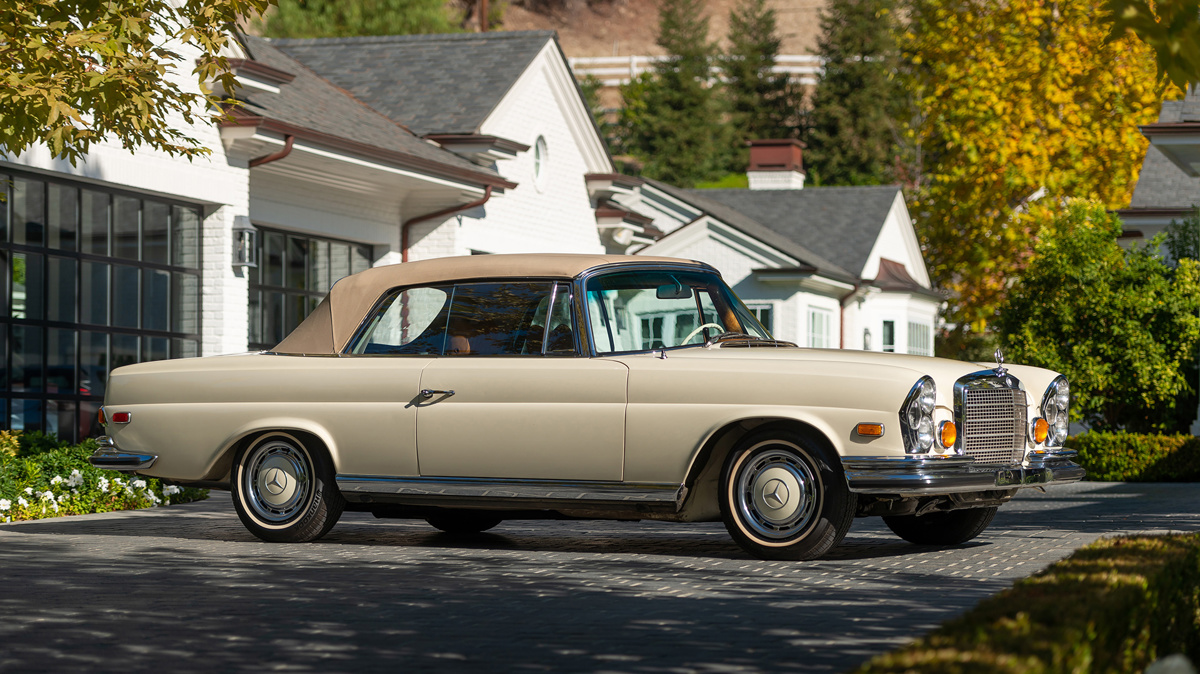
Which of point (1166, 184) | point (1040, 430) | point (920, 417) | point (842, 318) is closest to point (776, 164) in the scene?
point (842, 318)

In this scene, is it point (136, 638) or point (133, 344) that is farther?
point (133, 344)

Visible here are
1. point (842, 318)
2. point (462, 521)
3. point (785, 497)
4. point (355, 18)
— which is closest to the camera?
point (785, 497)

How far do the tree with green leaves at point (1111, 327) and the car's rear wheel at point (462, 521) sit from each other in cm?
1148

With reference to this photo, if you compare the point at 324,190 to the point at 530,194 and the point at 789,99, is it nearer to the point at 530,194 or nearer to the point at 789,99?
the point at 530,194

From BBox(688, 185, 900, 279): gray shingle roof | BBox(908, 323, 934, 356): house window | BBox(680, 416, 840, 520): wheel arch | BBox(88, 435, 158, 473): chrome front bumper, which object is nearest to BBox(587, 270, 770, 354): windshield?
BBox(680, 416, 840, 520): wheel arch

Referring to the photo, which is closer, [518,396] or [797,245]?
[518,396]

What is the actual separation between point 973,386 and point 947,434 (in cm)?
40

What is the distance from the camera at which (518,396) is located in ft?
28.6

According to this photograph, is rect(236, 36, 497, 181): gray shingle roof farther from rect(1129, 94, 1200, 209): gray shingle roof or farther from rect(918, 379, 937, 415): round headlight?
rect(1129, 94, 1200, 209): gray shingle roof

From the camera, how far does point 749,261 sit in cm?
3097

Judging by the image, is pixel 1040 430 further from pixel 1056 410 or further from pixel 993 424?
pixel 993 424

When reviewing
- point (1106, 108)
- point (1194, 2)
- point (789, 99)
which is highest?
point (789, 99)

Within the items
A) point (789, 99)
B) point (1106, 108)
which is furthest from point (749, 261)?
point (789, 99)

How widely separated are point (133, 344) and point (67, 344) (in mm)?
947
